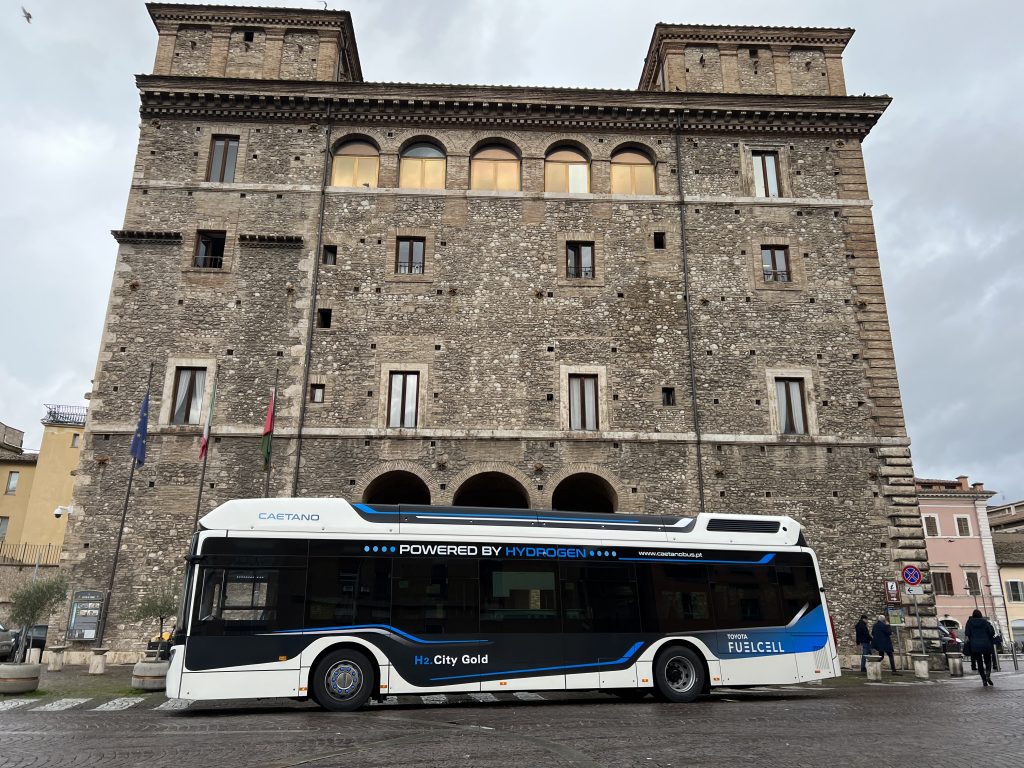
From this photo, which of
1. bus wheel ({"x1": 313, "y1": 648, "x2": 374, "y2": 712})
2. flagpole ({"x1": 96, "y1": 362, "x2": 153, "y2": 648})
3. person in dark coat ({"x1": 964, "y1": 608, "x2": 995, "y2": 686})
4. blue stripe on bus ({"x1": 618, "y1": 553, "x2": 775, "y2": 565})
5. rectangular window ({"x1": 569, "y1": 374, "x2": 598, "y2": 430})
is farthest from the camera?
rectangular window ({"x1": 569, "y1": 374, "x2": 598, "y2": 430})

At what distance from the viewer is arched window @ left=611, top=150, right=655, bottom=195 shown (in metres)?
23.0

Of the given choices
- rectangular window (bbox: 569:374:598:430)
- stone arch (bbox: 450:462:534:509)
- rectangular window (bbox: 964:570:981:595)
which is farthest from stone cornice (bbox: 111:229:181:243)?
rectangular window (bbox: 964:570:981:595)

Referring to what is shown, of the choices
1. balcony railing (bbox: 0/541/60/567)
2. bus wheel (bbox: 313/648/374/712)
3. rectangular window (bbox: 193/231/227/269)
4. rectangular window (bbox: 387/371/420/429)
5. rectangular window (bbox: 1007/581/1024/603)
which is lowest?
bus wheel (bbox: 313/648/374/712)

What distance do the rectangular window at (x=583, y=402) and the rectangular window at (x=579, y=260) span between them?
323 cm

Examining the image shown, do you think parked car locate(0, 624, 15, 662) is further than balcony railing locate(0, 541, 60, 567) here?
No

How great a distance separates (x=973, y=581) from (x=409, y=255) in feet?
125

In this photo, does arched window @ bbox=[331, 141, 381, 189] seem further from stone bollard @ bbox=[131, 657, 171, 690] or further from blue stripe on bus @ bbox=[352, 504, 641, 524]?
stone bollard @ bbox=[131, 657, 171, 690]

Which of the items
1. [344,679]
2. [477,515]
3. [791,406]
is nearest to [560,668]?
[477,515]

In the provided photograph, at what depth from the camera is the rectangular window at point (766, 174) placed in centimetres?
2308

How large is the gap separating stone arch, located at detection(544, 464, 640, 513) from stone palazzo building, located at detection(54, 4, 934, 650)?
8cm

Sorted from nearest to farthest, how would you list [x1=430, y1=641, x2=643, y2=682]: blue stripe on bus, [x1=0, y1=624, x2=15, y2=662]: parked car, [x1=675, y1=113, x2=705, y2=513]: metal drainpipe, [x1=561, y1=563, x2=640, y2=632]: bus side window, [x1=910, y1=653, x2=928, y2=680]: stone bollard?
[x1=430, y1=641, x2=643, y2=682]: blue stripe on bus → [x1=561, y1=563, x2=640, y2=632]: bus side window → [x1=910, y1=653, x2=928, y2=680]: stone bollard → [x1=0, y1=624, x2=15, y2=662]: parked car → [x1=675, y1=113, x2=705, y2=513]: metal drainpipe

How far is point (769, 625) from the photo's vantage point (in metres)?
12.2

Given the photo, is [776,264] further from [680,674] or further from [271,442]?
[271,442]

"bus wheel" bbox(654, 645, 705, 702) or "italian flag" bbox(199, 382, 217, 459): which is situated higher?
"italian flag" bbox(199, 382, 217, 459)
